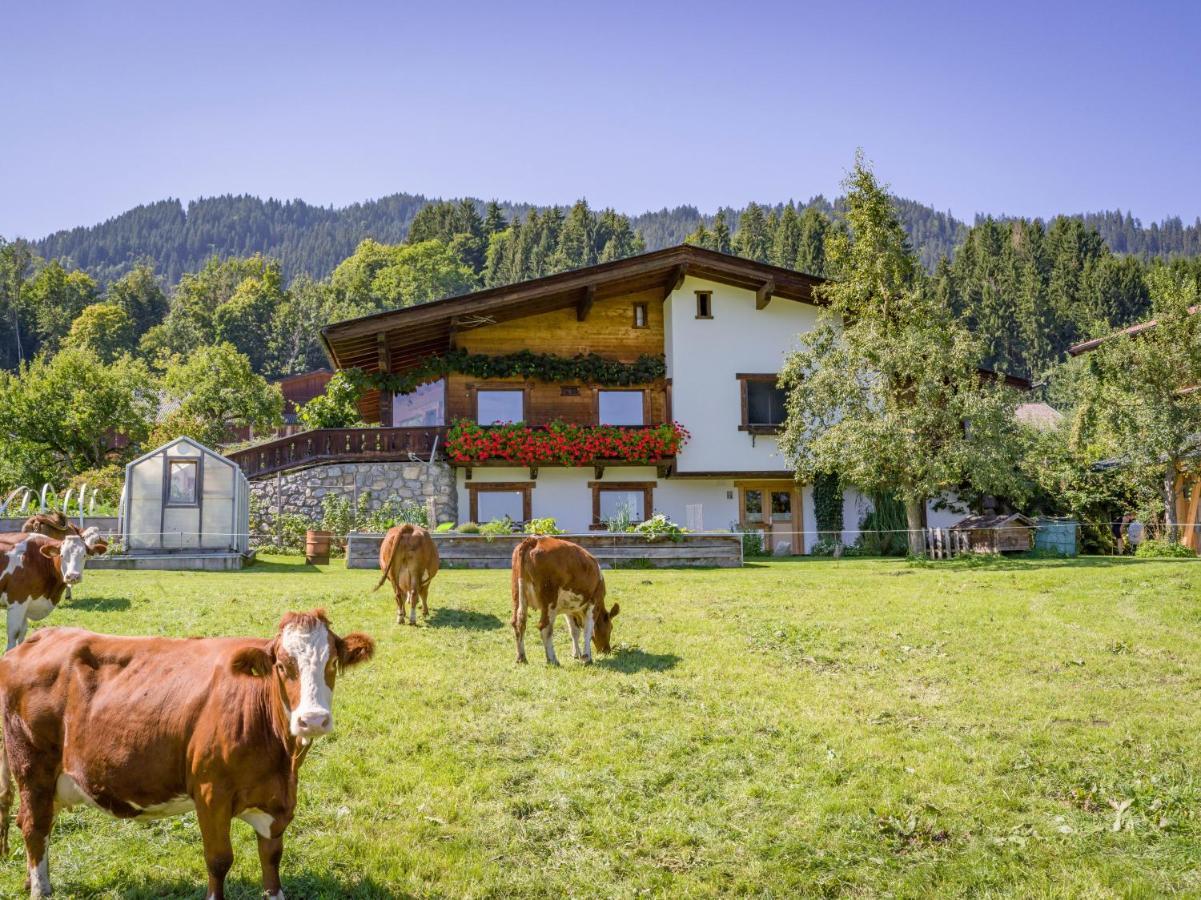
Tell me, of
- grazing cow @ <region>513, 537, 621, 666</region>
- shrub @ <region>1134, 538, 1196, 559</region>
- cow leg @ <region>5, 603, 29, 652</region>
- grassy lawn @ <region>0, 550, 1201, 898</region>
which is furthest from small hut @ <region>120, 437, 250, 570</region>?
shrub @ <region>1134, 538, 1196, 559</region>

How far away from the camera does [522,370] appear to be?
93.6 feet

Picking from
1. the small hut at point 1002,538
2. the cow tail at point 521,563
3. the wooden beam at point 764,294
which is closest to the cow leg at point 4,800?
the cow tail at point 521,563

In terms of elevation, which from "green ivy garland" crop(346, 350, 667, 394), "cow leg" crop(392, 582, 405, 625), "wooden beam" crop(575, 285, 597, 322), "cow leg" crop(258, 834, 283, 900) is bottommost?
"cow leg" crop(258, 834, 283, 900)

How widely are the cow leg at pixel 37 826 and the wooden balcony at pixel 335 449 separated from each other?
21979mm

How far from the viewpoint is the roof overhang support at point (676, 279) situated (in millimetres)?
28719

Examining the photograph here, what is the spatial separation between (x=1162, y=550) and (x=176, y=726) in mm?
25500

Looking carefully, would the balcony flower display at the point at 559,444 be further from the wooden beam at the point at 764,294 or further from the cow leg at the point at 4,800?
the cow leg at the point at 4,800

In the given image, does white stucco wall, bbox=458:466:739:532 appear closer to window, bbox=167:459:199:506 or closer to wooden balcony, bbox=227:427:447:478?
wooden balcony, bbox=227:427:447:478

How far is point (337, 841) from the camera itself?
5.77 metres

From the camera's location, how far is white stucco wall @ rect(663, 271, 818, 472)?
28.9 m

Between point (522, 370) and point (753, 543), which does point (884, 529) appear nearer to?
point (753, 543)

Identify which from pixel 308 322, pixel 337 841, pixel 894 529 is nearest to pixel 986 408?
pixel 894 529

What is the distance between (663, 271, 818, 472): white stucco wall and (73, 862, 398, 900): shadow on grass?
2370 centimetres

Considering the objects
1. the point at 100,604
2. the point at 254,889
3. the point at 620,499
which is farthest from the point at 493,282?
the point at 254,889
